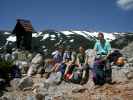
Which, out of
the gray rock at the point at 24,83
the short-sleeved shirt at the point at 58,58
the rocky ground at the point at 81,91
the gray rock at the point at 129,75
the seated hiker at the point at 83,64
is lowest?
the rocky ground at the point at 81,91

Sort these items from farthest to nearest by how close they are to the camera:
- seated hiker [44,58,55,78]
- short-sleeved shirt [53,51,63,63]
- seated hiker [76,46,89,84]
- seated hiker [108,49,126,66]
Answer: seated hiker [44,58,55,78]
short-sleeved shirt [53,51,63,63]
seated hiker [108,49,126,66]
seated hiker [76,46,89,84]

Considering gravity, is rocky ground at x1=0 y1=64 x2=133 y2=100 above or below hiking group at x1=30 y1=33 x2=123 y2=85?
below

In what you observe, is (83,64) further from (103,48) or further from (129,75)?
(129,75)

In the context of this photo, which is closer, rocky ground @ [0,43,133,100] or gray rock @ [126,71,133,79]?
rocky ground @ [0,43,133,100]

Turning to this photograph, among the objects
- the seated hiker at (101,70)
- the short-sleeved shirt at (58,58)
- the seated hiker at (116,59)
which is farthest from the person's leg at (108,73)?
the short-sleeved shirt at (58,58)

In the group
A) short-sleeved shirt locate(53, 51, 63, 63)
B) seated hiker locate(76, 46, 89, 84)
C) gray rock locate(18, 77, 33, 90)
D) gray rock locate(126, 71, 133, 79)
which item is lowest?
gray rock locate(18, 77, 33, 90)

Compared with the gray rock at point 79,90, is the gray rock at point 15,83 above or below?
above

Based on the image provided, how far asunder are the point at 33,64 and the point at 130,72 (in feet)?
20.9

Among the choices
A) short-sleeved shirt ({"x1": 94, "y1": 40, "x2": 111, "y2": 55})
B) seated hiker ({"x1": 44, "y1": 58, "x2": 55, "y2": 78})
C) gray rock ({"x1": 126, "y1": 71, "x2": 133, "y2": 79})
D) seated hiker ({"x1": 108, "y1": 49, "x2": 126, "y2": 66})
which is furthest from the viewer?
seated hiker ({"x1": 44, "y1": 58, "x2": 55, "y2": 78})

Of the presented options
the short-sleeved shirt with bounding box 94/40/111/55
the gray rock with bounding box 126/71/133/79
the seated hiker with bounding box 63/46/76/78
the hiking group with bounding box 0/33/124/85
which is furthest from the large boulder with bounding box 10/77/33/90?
the gray rock with bounding box 126/71/133/79

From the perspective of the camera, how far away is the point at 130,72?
13.3 metres

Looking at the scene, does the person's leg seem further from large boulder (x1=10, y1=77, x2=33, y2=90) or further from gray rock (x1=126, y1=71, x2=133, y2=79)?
large boulder (x1=10, y1=77, x2=33, y2=90)

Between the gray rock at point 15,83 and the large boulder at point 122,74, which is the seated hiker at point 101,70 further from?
the gray rock at point 15,83

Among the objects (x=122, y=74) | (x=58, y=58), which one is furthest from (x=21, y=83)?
(x=122, y=74)
